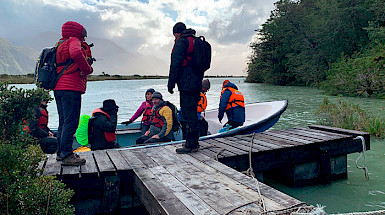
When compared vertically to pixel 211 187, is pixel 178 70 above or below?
above

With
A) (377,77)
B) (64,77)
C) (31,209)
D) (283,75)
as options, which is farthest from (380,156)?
(283,75)

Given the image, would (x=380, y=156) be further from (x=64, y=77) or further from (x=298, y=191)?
(x=64, y=77)

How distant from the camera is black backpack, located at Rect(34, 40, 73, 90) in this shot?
137 inches

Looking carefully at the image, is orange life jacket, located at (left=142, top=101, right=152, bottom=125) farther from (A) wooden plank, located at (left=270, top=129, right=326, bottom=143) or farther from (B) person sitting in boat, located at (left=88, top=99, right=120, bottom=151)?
(A) wooden plank, located at (left=270, top=129, right=326, bottom=143)

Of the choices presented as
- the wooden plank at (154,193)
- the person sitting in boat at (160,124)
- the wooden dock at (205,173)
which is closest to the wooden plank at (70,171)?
the wooden dock at (205,173)

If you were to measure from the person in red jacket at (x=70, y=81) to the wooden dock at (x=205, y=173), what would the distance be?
271 millimetres

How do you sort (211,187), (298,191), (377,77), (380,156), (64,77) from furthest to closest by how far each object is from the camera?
(377,77), (380,156), (298,191), (64,77), (211,187)

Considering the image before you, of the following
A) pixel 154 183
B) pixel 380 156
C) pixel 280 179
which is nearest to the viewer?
pixel 154 183

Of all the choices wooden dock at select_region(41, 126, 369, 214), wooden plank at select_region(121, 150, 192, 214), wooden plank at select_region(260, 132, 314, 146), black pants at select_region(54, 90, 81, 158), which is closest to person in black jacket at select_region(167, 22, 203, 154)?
wooden dock at select_region(41, 126, 369, 214)

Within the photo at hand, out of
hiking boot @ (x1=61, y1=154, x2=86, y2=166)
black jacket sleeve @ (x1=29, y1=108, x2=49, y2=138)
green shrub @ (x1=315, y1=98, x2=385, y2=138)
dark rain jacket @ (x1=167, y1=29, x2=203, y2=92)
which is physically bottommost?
green shrub @ (x1=315, y1=98, x2=385, y2=138)

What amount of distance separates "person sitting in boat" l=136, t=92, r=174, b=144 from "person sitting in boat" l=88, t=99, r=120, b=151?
730 millimetres

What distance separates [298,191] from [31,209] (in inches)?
158

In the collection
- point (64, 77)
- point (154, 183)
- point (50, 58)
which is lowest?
point (154, 183)

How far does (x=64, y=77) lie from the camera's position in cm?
353
